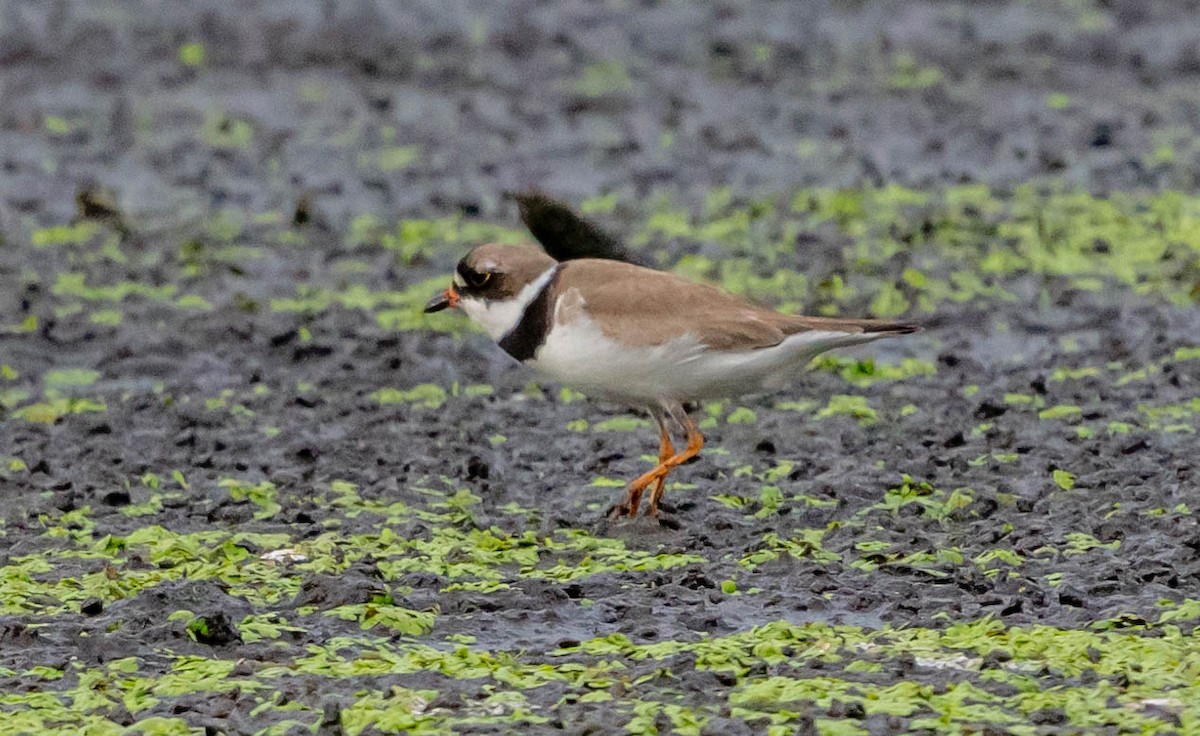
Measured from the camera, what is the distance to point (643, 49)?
17141mm

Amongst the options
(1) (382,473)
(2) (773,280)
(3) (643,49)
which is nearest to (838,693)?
(1) (382,473)

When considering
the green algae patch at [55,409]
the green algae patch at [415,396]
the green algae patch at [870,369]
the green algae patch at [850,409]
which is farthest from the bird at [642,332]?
the green algae patch at [55,409]

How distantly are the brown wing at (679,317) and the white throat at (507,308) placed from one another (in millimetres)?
125

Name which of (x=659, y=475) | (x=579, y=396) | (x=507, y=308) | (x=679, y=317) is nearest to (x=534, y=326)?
(x=507, y=308)

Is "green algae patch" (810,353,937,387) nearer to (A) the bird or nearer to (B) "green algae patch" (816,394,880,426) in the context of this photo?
(B) "green algae patch" (816,394,880,426)

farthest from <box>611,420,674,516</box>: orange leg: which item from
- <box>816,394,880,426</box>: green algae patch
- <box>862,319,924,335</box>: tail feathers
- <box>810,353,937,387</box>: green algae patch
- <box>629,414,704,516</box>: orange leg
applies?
<box>810,353,937,387</box>: green algae patch

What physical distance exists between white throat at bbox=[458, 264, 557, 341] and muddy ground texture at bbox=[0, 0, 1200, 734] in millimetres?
Result: 762

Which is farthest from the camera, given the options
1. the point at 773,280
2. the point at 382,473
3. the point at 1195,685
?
the point at 773,280

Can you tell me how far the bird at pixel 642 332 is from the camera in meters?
7.40

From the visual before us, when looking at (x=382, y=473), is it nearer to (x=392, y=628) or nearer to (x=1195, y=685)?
(x=392, y=628)

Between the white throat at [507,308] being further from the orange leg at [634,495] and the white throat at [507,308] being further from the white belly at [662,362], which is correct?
the orange leg at [634,495]

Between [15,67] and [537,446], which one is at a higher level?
[15,67]

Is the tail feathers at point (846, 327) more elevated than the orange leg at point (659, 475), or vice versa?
the tail feathers at point (846, 327)

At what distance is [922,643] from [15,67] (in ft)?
40.0
